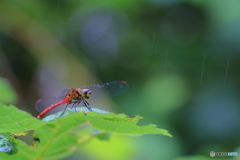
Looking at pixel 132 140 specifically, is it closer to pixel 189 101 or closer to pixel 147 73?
pixel 189 101

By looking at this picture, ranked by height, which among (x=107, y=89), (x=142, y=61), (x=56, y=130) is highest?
(x=142, y=61)

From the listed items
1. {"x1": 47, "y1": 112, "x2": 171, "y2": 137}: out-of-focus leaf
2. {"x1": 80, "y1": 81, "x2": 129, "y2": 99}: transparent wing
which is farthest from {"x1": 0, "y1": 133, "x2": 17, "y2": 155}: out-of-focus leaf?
{"x1": 80, "y1": 81, "x2": 129, "y2": 99}: transparent wing

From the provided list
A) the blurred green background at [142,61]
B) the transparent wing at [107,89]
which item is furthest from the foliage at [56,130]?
the transparent wing at [107,89]

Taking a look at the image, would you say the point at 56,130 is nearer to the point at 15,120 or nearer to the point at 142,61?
the point at 15,120

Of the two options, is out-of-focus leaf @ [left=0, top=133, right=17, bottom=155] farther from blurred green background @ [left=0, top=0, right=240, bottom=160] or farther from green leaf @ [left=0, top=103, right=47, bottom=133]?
blurred green background @ [left=0, top=0, right=240, bottom=160]

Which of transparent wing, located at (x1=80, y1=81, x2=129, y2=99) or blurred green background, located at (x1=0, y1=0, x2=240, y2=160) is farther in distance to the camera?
blurred green background, located at (x1=0, y1=0, x2=240, y2=160)

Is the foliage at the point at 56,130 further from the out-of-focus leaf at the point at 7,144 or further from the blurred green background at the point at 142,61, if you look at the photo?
the blurred green background at the point at 142,61

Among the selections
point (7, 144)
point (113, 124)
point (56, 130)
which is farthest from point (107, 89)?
point (56, 130)

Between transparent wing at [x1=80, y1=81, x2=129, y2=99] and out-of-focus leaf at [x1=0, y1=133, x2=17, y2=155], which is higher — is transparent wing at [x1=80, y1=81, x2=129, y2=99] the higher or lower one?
the higher one
